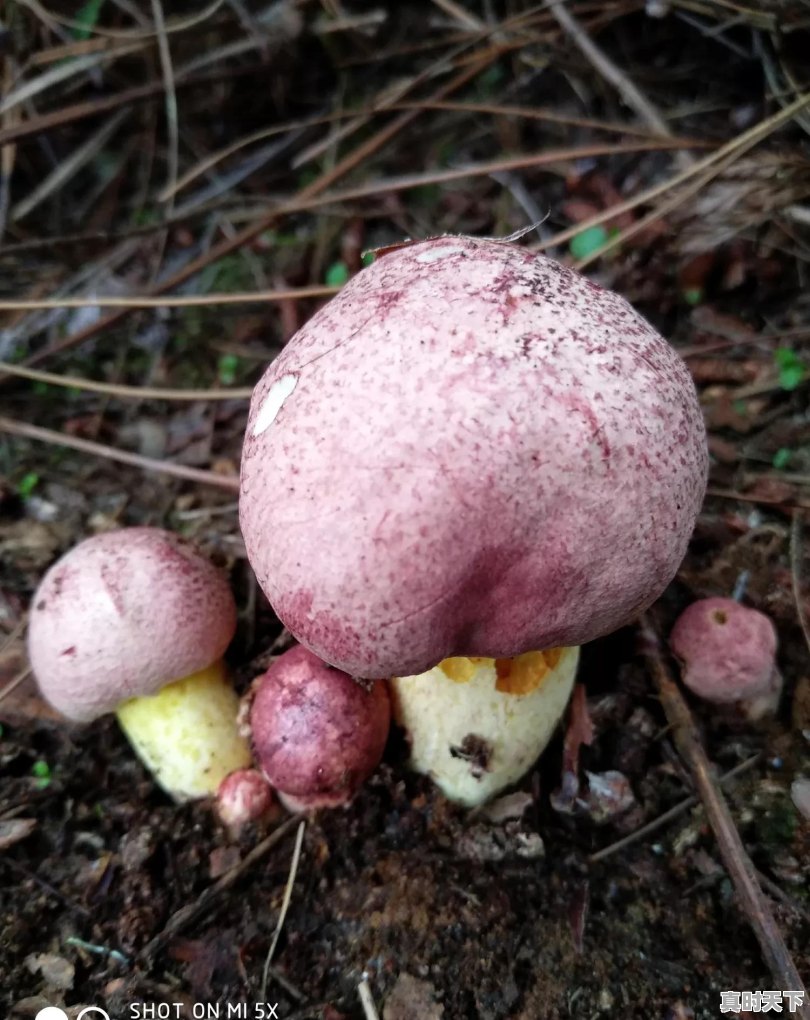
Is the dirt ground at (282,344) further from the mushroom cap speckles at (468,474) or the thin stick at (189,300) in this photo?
the mushroom cap speckles at (468,474)

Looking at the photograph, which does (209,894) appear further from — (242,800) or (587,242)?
(587,242)

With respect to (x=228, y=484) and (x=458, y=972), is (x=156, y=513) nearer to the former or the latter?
(x=228, y=484)

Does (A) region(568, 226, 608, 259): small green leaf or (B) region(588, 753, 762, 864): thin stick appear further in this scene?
(A) region(568, 226, 608, 259): small green leaf

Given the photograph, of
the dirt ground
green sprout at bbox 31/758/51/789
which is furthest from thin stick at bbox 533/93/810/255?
green sprout at bbox 31/758/51/789

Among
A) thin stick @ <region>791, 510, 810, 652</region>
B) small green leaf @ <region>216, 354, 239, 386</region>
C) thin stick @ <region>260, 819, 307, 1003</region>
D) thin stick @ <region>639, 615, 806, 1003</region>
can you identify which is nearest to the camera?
thin stick @ <region>639, 615, 806, 1003</region>

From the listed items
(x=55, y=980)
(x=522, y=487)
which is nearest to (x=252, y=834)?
(x=55, y=980)

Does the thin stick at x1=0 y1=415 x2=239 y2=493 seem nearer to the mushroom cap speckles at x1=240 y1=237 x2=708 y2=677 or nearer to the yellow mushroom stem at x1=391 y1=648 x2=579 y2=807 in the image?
the yellow mushroom stem at x1=391 y1=648 x2=579 y2=807
